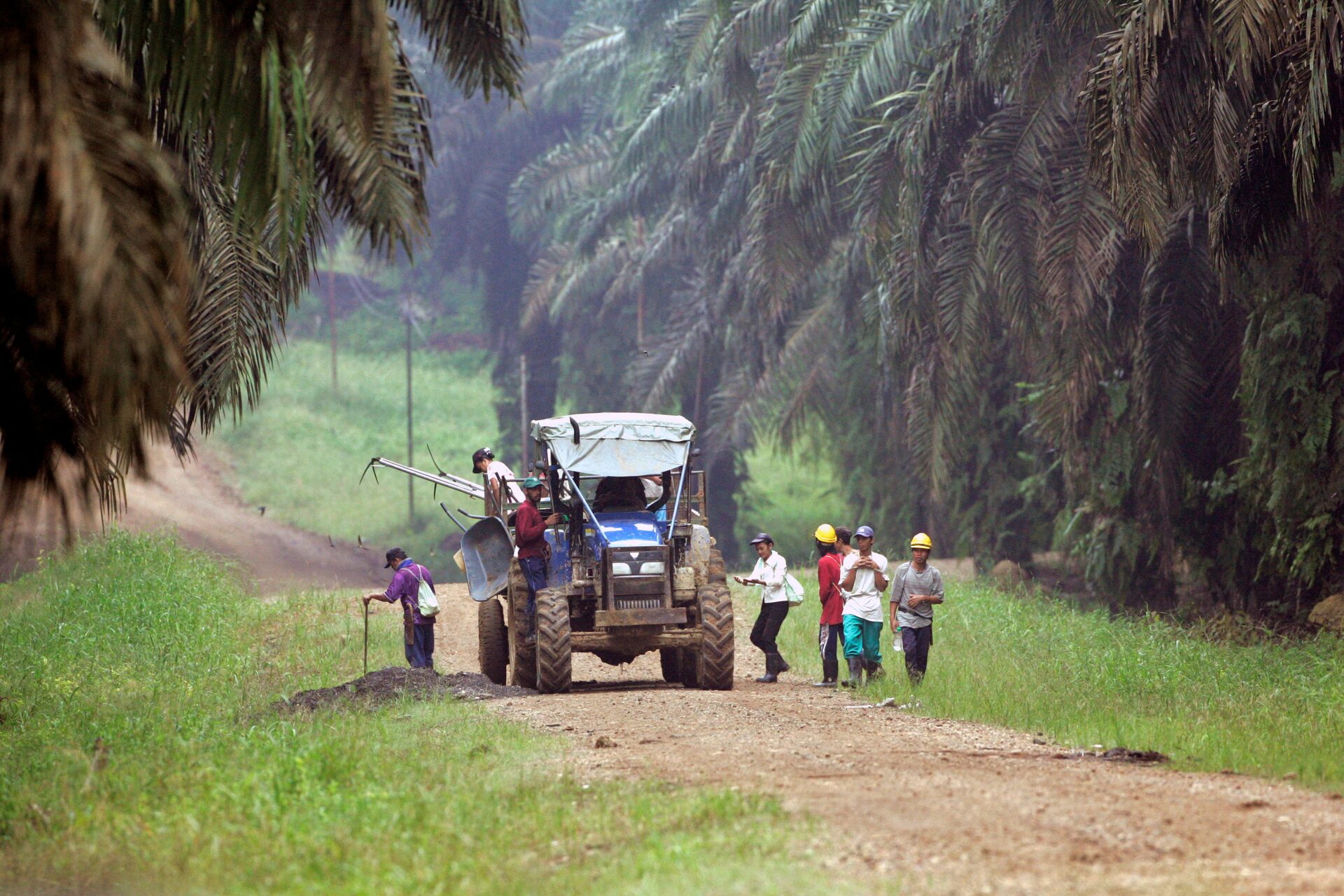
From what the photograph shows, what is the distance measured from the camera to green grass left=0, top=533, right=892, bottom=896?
21.2 ft

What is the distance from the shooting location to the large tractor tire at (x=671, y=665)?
Result: 50.7 ft

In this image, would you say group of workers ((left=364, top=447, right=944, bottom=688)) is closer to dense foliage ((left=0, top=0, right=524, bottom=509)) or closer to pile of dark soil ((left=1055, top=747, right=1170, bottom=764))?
pile of dark soil ((left=1055, top=747, right=1170, bottom=764))

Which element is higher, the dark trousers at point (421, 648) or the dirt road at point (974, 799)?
the dark trousers at point (421, 648)

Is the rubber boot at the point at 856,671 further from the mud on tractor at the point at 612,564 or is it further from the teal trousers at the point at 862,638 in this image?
the mud on tractor at the point at 612,564

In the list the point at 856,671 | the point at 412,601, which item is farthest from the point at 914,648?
the point at 412,601

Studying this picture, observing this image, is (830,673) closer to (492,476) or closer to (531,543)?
(531,543)

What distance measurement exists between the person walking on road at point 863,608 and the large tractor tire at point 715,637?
1.15 metres

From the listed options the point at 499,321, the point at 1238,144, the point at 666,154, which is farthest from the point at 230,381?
the point at 499,321

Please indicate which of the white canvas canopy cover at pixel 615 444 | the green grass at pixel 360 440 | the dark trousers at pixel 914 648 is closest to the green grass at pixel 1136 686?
the dark trousers at pixel 914 648

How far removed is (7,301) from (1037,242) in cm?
1490

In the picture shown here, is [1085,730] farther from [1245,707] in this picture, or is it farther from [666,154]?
[666,154]

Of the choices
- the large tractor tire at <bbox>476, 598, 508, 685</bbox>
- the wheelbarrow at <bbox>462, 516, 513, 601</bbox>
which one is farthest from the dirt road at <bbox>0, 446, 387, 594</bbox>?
the wheelbarrow at <bbox>462, 516, 513, 601</bbox>

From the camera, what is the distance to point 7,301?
698 cm

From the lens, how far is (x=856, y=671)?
14.4 m
